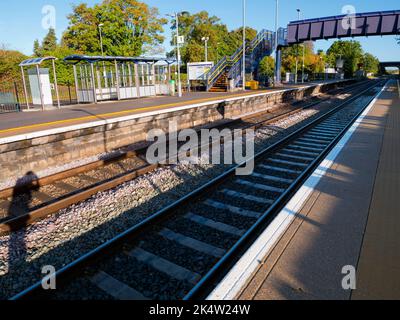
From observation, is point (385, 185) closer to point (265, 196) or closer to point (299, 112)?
point (265, 196)

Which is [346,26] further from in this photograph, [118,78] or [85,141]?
[85,141]

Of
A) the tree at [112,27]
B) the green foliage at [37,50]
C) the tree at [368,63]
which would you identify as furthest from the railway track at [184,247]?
the tree at [368,63]

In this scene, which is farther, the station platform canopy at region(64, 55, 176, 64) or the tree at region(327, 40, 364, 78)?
the tree at region(327, 40, 364, 78)

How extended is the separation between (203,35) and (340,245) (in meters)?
72.2

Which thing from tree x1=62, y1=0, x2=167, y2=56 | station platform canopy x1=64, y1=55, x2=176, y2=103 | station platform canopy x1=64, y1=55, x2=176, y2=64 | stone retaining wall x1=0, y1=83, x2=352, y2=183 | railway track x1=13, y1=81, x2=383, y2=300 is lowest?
railway track x1=13, y1=81, x2=383, y2=300

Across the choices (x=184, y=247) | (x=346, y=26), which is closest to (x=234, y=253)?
(x=184, y=247)

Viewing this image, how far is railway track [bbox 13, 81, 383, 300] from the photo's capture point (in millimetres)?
3721

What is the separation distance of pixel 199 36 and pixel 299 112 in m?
58.4

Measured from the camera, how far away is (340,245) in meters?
4.02

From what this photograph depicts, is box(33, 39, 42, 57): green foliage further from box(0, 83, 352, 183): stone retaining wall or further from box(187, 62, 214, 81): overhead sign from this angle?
box(0, 83, 352, 183): stone retaining wall

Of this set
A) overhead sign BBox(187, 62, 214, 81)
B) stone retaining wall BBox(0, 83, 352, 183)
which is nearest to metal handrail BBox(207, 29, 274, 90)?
overhead sign BBox(187, 62, 214, 81)

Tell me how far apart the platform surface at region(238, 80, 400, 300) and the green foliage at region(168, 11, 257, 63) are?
56524 millimetres

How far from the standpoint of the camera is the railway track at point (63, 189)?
5732 mm

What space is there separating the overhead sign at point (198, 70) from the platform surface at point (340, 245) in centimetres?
2527
